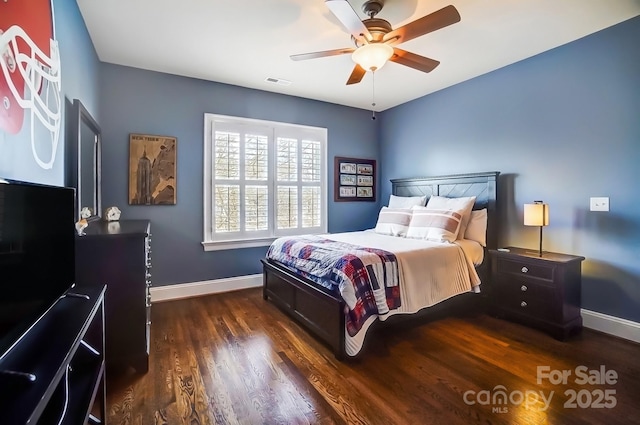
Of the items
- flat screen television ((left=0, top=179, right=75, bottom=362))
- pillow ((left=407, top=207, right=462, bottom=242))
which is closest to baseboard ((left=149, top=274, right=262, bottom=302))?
pillow ((left=407, top=207, right=462, bottom=242))

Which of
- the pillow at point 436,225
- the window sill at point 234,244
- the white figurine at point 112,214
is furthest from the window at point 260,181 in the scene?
the pillow at point 436,225

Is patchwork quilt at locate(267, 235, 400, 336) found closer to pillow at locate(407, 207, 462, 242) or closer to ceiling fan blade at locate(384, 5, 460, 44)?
pillow at locate(407, 207, 462, 242)

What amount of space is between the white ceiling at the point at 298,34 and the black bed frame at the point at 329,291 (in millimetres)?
1293

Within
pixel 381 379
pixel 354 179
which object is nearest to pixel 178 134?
pixel 354 179

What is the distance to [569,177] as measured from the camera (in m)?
2.93

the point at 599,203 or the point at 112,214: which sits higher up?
the point at 599,203

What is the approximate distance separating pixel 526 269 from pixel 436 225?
893 millimetres

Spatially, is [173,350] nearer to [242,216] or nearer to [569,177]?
[242,216]

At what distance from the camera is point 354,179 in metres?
4.95

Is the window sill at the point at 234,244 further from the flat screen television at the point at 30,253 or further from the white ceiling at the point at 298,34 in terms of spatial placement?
the flat screen television at the point at 30,253

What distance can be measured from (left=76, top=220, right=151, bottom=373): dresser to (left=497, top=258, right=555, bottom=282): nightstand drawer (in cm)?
315

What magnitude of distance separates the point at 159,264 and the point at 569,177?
440cm

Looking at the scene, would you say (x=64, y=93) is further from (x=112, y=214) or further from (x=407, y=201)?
(x=407, y=201)

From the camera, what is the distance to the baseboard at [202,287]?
140 inches
